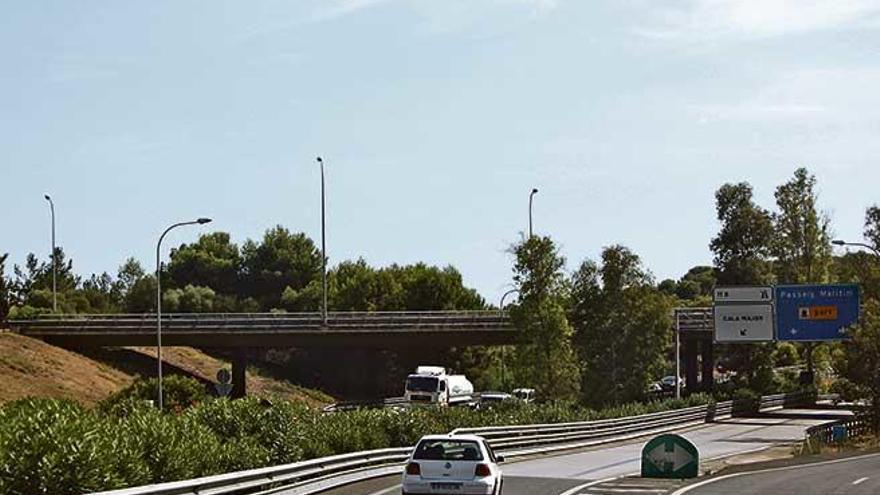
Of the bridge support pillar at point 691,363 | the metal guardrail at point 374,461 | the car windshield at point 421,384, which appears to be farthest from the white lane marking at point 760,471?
the bridge support pillar at point 691,363

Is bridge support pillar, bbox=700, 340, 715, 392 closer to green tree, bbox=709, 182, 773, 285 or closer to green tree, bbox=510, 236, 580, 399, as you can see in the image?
green tree, bbox=709, 182, 773, 285

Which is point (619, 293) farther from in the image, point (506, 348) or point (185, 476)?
point (185, 476)

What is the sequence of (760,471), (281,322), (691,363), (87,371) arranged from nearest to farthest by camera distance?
1. (760,471)
2. (87,371)
3. (281,322)
4. (691,363)

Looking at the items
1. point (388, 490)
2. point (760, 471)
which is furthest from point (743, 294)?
point (388, 490)

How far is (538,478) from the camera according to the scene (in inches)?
1394

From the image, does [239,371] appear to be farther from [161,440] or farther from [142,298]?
[161,440]

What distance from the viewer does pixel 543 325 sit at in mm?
70438

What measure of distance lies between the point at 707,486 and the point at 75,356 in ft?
226

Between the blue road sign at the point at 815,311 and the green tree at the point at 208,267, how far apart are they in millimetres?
100176

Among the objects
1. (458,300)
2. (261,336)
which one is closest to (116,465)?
(261,336)

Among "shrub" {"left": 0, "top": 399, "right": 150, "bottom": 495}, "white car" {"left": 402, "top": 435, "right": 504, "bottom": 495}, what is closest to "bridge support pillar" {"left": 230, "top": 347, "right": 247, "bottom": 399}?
"white car" {"left": 402, "top": 435, "right": 504, "bottom": 495}

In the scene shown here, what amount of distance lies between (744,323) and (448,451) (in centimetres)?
5292

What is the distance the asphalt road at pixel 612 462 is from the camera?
31.3 metres

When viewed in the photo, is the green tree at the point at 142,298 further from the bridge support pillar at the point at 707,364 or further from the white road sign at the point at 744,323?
the white road sign at the point at 744,323
